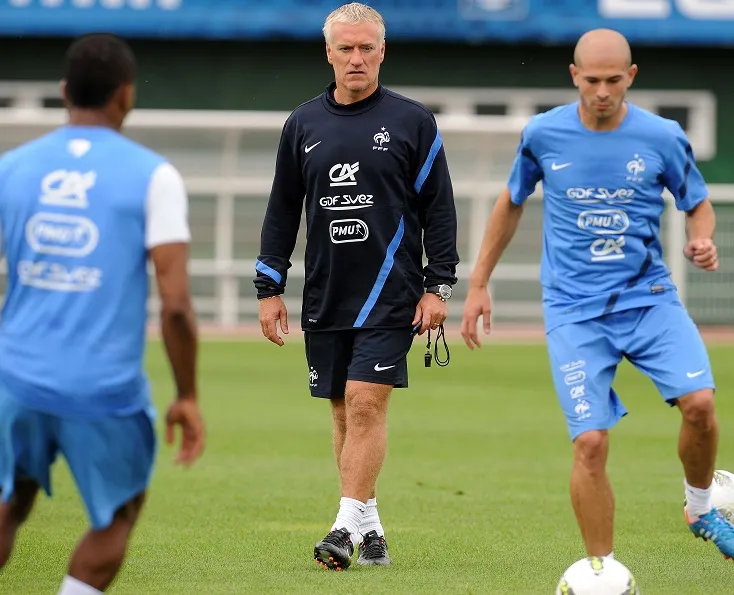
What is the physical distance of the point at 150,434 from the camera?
16.6 ft

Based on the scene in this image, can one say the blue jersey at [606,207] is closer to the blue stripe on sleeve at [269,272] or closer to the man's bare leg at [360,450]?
the man's bare leg at [360,450]

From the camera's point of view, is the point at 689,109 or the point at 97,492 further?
the point at 689,109

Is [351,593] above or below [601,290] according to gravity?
below

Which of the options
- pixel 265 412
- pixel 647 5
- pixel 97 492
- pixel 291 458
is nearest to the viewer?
pixel 97 492

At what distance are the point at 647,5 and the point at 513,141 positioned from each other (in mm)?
3263

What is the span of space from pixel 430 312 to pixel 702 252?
1453 mm

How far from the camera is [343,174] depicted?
305 inches

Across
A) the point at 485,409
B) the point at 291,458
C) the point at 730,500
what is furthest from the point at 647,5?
the point at 730,500

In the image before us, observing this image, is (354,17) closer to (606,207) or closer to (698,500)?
(606,207)

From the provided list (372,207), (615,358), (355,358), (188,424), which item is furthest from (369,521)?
(188,424)

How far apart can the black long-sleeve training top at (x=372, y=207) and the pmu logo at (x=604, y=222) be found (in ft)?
3.73

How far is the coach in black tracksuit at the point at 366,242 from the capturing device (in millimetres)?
7680

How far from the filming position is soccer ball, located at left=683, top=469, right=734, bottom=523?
783 cm

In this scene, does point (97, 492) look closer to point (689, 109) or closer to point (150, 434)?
point (150, 434)
